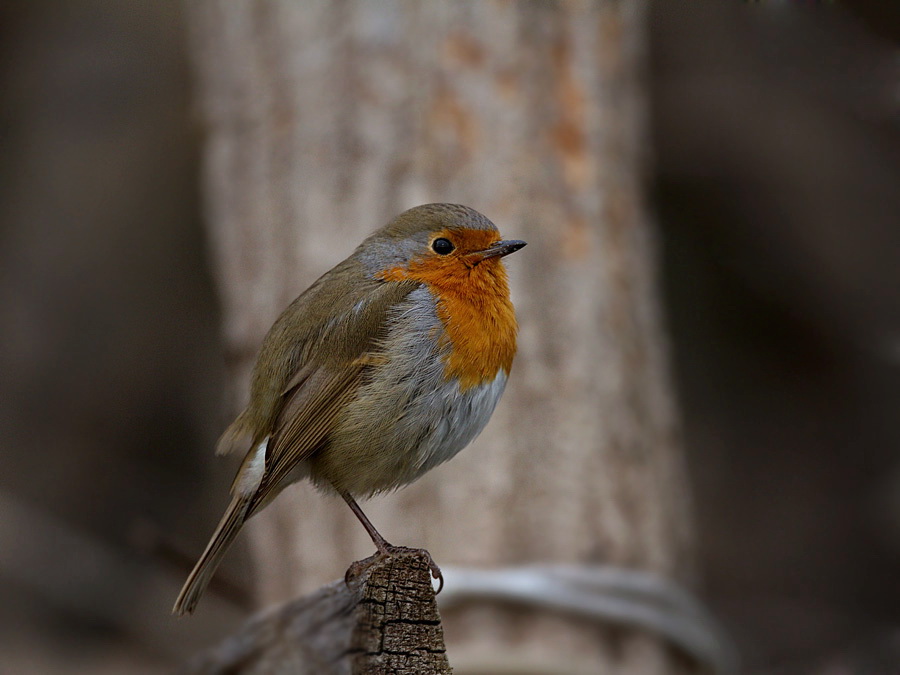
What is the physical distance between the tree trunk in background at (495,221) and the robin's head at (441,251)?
3.99ft

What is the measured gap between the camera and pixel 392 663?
1674 millimetres

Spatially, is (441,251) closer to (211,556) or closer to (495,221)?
(211,556)

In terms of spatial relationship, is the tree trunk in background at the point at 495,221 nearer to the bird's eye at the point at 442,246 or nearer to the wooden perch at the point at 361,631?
the bird's eye at the point at 442,246

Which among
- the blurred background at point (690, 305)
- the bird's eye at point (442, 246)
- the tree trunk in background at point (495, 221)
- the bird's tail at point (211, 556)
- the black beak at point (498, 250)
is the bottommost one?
the bird's tail at point (211, 556)

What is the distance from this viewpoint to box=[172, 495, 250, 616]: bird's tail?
2.57 m

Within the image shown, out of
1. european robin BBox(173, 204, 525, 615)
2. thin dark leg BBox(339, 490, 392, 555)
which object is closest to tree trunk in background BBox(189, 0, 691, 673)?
thin dark leg BBox(339, 490, 392, 555)

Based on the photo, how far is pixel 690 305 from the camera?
7625mm

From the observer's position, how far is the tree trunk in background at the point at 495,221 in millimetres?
4172

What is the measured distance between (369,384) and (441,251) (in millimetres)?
469

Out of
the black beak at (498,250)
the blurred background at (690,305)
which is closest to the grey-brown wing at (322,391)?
the black beak at (498,250)

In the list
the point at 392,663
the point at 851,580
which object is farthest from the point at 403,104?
the point at 851,580

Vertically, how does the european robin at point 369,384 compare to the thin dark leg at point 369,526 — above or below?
above

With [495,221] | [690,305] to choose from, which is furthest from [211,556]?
[690,305]

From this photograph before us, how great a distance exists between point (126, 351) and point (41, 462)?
0.86 m
